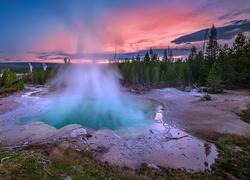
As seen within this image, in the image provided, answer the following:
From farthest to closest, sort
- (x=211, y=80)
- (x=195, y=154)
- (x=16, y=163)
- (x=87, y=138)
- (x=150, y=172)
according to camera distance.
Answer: (x=211, y=80)
(x=87, y=138)
(x=195, y=154)
(x=150, y=172)
(x=16, y=163)

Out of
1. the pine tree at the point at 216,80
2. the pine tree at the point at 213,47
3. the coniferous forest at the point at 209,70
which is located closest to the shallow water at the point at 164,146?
the pine tree at the point at 216,80

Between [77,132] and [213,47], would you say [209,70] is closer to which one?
[213,47]

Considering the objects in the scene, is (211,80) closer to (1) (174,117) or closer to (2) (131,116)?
(1) (174,117)

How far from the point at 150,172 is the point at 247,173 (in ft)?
17.1

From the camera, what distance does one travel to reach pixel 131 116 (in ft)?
66.6

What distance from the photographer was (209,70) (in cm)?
4134

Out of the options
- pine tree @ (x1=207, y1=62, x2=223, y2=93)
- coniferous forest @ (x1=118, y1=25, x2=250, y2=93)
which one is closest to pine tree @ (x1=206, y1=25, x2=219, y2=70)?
coniferous forest @ (x1=118, y1=25, x2=250, y2=93)

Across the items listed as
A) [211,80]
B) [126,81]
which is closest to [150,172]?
[211,80]

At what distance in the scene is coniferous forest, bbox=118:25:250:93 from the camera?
32.7m

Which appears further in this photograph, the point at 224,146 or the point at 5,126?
the point at 5,126

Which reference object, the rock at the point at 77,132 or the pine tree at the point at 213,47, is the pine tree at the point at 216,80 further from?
the rock at the point at 77,132

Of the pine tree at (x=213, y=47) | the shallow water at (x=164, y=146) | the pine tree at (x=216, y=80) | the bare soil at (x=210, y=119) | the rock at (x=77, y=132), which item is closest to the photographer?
the shallow water at (x=164, y=146)

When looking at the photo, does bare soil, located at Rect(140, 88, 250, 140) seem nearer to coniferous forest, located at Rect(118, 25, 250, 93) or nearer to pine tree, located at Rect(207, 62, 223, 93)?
pine tree, located at Rect(207, 62, 223, 93)

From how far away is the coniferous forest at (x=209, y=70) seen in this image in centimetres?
3267
